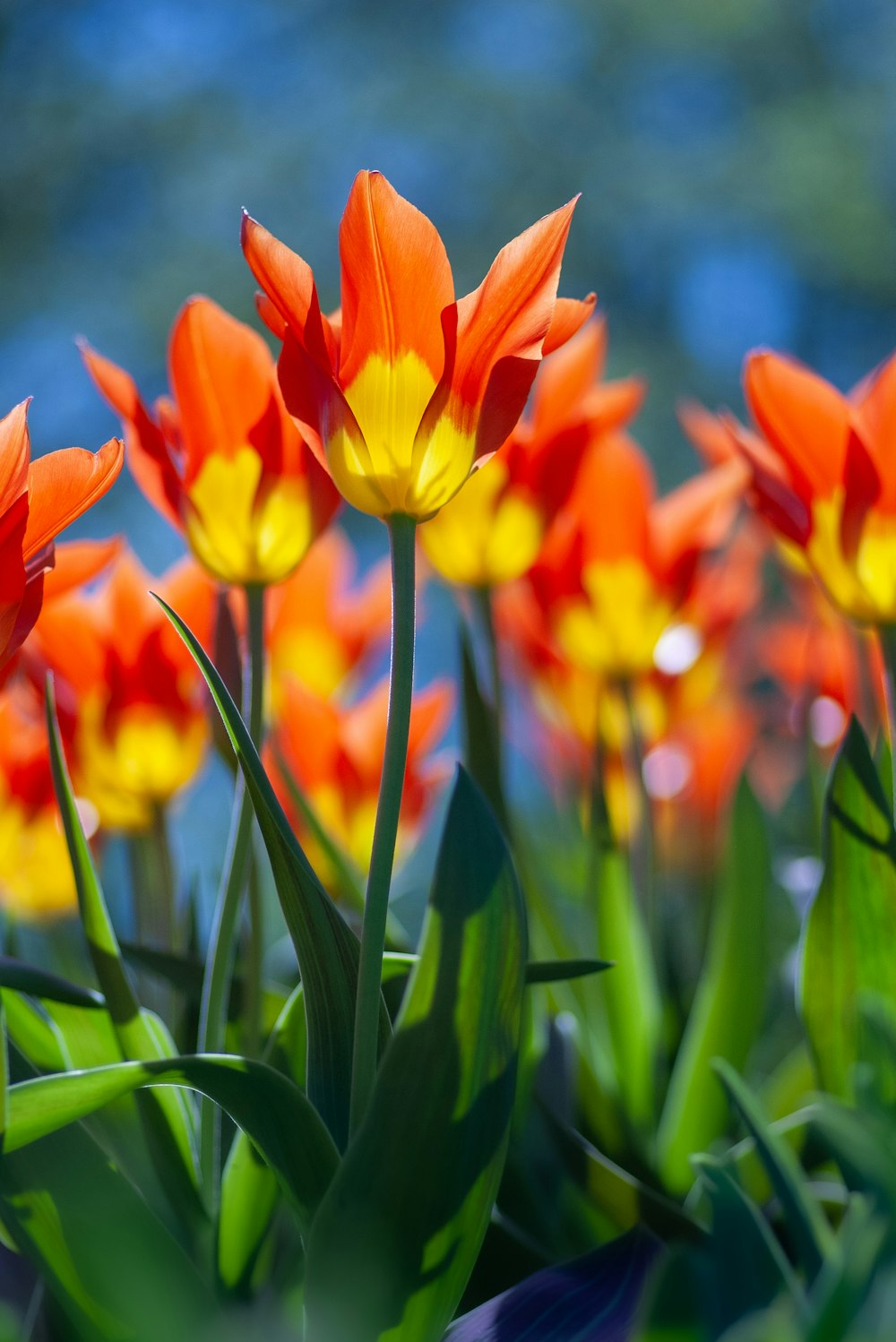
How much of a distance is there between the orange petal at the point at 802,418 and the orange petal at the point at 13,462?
0.85 ft

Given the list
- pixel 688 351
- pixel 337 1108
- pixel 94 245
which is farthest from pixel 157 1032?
pixel 94 245

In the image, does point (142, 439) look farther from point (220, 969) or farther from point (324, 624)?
point (324, 624)

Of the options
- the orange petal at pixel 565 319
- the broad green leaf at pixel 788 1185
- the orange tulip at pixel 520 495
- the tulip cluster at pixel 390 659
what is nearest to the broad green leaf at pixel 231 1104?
the tulip cluster at pixel 390 659

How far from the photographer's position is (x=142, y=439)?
1.49 ft

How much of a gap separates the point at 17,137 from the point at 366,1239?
6443 millimetres

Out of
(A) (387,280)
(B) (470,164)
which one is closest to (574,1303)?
(A) (387,280)

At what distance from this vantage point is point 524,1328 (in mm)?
355

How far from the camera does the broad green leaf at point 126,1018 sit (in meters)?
0.38

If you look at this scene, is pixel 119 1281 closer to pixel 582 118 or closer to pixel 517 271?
pixel 517 271

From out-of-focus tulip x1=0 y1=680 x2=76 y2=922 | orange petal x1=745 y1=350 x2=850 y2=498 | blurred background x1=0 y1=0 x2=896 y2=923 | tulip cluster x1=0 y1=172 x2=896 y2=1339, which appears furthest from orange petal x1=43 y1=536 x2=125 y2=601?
blurred background x1=0 y1=0 x2=896 y2=923

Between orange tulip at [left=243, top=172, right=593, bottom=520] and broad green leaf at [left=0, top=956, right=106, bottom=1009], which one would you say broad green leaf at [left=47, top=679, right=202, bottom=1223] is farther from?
orange tulip at [left=243, top=172, right=593, bottom=520]

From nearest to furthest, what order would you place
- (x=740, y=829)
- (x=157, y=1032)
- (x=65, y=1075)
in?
(x=65, y=1075)
(x=157, y=1032)
(x=740, y=829)

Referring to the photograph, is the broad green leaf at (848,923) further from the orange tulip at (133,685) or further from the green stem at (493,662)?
the orange tulip at (133,685)

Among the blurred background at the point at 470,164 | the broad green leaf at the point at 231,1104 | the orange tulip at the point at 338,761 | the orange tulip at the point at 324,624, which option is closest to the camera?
the broad green leaf at the point at 231,1104
